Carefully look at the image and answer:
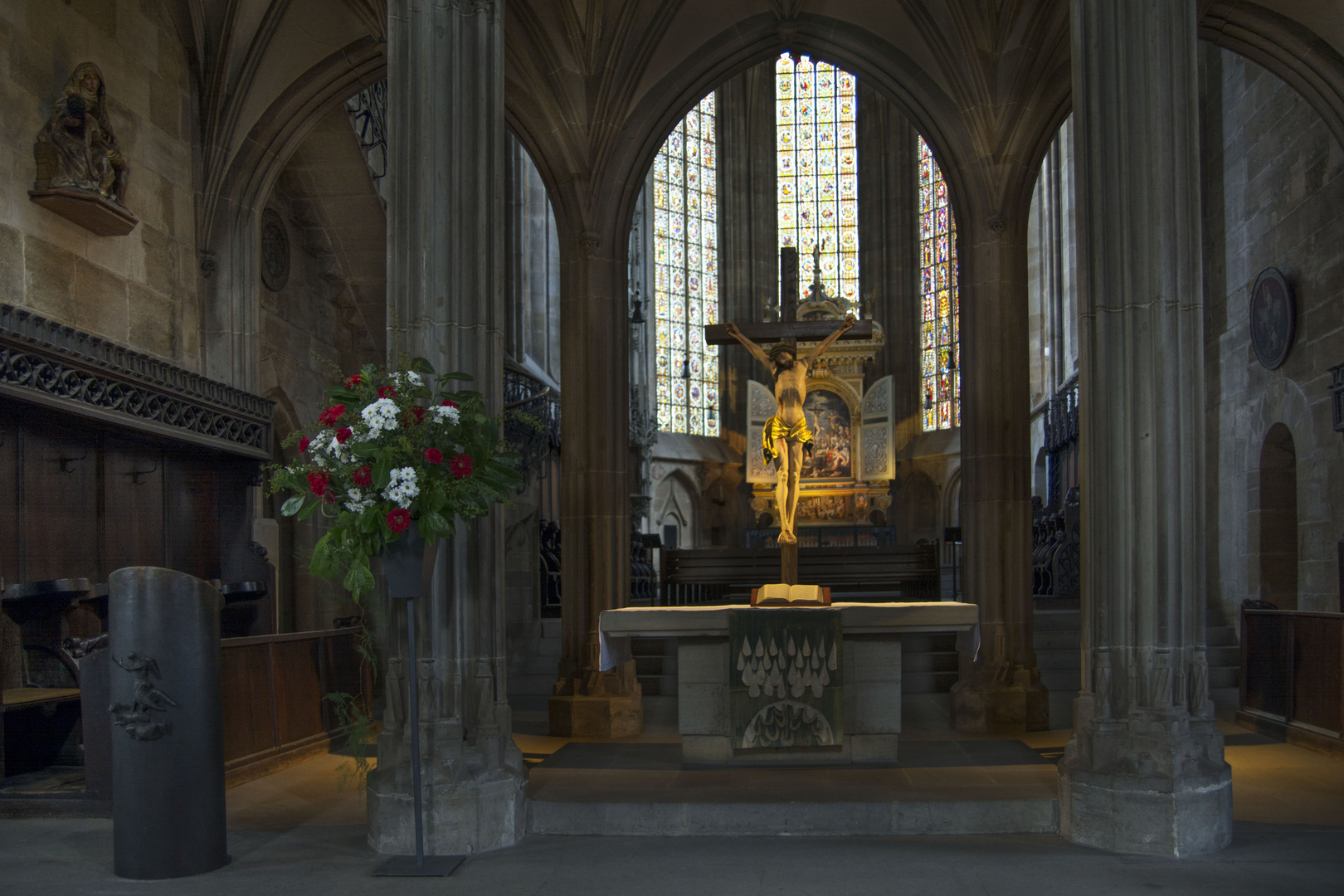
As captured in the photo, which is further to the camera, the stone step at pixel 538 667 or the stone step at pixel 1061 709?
the stone step at pixel 538 667

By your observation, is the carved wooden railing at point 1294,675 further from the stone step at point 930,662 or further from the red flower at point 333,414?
the red flower at point 333,414

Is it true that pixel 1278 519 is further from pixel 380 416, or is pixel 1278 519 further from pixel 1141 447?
pixel 380 416

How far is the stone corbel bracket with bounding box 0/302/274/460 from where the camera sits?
7039mm

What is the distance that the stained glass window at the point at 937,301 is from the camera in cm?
2312

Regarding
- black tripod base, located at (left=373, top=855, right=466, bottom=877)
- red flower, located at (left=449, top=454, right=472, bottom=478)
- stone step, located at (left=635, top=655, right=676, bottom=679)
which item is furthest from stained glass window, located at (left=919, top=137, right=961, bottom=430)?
black tripod base, located at (left=373, top=855, right=466, bottom=877)

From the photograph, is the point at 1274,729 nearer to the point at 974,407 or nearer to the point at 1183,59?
the point at 974,407

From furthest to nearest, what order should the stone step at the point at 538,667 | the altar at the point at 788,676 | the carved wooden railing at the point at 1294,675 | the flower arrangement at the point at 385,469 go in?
the stone step at the point at 538,667 → the carved wooden railing at the point at 1294,675 → the altar at the point at 788,676 → the flower arrangement at the point at 385,469

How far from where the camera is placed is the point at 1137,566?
5.52 m

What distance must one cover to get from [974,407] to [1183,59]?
4269mm

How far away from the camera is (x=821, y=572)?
13.2 metres

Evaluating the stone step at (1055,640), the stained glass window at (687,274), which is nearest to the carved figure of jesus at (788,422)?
the stone step at (1055,640)

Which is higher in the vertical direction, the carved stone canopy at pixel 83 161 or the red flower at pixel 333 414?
the carved stone canopy at pixel 83 161

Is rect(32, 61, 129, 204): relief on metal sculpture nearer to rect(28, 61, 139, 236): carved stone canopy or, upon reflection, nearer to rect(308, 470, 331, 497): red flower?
rect(28, 61, 139, 236): carved stone canopy

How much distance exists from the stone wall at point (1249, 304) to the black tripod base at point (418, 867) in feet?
26.1
